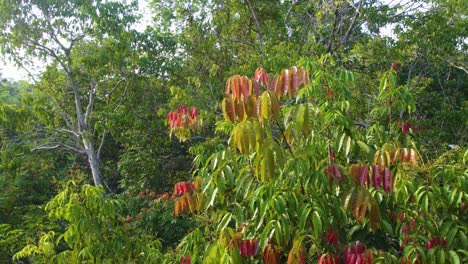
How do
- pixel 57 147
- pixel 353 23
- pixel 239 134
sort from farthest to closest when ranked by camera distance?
pixel 57 147, pixel 353 23, pixel 239 134

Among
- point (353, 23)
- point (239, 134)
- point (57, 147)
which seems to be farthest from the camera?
point (57, 147)

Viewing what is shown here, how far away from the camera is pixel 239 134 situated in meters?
1.89

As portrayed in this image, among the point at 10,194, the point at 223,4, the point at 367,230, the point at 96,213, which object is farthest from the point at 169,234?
the point at 367,230

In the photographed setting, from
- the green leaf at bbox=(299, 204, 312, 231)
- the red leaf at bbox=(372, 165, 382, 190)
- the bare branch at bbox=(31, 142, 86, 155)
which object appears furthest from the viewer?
the bare branch at bbox=(31, 142, 86, 155)

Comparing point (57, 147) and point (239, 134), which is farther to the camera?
point (57, 147)

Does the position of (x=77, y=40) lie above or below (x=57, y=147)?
above

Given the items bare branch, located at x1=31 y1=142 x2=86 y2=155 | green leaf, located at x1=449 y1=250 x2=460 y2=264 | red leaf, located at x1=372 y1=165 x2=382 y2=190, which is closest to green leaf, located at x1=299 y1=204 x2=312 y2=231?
red leaf, located at x1=372 y1=165 x2=382 y2=190

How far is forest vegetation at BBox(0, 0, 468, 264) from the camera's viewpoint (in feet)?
6.76

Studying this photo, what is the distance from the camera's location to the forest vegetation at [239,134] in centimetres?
206

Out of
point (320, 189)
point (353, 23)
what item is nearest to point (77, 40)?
point (353, 23)

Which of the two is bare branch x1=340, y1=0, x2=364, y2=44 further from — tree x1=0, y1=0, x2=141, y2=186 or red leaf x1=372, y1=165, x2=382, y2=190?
red leaf x1=372, y1=165, x2=382, y2=190

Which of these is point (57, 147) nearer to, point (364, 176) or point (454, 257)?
point (364, 176)

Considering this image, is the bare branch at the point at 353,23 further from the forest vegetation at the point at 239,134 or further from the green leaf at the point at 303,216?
the green leaf at the point at 303,216

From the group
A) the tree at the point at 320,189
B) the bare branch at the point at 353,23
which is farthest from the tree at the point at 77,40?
the tree at the point at 320,189
